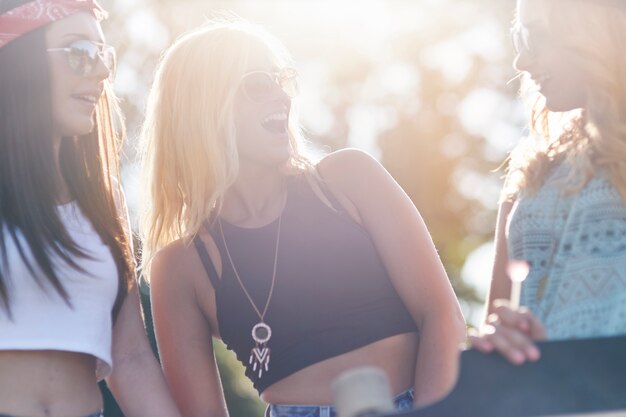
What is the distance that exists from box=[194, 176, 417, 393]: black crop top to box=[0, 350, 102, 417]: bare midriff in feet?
1.84

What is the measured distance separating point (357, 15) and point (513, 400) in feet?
46.4

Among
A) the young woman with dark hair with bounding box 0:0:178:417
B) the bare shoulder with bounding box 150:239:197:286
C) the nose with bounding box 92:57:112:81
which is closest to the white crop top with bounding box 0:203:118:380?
the young woman with dark hair with bounding box 0:0:178:417

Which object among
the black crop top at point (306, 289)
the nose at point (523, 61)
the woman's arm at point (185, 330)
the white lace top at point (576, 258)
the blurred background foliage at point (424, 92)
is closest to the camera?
the white lace top at point (576, 258)

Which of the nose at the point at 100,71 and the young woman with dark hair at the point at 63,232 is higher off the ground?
the nose at the point at 100,71

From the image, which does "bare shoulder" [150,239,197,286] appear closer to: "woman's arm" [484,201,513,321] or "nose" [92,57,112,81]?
"nose" [92,57,112,81]

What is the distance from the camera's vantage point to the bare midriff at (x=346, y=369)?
159 inches

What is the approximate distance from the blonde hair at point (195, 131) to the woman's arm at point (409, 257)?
19 centimetres

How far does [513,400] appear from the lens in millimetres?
2533

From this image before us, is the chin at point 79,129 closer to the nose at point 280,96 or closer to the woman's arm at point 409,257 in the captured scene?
the nose at point 280,96

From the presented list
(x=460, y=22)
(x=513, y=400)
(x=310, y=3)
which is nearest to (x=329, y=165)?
(x=513, y=400)

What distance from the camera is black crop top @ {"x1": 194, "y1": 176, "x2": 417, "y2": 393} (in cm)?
409

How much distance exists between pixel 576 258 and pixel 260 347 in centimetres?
116

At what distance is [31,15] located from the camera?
165 inches

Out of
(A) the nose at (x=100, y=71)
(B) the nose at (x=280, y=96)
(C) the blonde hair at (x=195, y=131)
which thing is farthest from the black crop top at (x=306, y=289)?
(A) the nose at (x=100, y=71)
